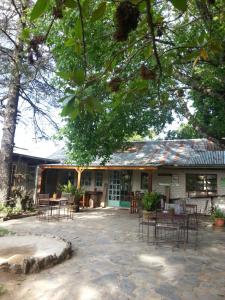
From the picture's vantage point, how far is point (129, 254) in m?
6.33

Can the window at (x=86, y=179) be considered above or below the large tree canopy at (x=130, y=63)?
below

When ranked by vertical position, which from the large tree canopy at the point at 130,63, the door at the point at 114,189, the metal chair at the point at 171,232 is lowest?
the metal chair at the point at 171,232

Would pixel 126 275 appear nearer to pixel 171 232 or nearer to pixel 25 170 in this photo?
pixel 171 232

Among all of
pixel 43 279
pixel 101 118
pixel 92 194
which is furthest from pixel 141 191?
pixel 43 279

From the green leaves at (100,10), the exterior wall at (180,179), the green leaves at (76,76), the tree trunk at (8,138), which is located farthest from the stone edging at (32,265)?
the exterior wall at (180,179)

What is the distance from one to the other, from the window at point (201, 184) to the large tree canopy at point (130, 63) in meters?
3.37

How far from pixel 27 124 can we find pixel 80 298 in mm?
12513

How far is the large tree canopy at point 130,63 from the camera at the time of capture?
1.48 metres

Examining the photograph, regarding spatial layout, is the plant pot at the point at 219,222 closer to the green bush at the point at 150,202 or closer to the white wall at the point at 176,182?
the green bush at the point at 150,202

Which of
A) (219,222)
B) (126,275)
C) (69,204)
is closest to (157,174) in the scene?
(69,204)

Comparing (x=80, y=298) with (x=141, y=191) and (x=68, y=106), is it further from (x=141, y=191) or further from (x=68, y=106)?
(x=141, y=191)

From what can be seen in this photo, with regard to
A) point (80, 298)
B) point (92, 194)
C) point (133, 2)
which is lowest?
point (80, 298)

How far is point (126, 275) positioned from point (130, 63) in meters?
4.45

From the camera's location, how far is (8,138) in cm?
1329
